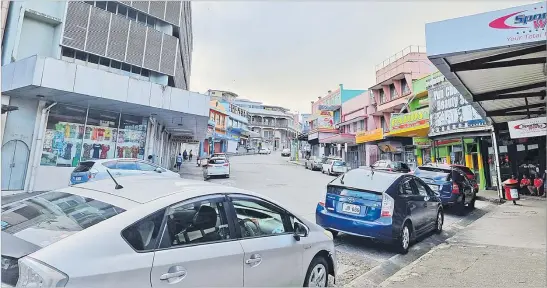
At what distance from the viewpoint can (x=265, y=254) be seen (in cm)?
310

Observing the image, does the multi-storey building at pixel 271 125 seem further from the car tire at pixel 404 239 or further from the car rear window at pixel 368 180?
the car tire at pixel 404 239

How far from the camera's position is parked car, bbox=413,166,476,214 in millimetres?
9828

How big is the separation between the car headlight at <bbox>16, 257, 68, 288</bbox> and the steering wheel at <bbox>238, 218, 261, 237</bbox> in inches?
60.2

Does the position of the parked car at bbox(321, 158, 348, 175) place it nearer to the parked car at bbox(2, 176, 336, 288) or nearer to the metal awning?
the metal awning

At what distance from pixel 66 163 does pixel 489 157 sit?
822 inches

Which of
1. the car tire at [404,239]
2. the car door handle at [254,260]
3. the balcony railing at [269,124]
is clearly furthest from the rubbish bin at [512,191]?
the balcony railing at [269,124]

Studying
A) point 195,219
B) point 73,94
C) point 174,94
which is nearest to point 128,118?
point 174,94

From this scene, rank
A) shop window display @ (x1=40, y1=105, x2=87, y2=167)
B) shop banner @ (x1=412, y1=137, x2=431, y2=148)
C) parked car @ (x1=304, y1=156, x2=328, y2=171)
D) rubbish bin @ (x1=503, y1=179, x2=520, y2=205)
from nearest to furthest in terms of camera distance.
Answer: rubbish bin @ (x1=503, y1=179, x2=520, y2=205) → shop window display @ (x1=40, y1=105, x2=87, y2=167) → shop banner @ (x1=412, y1=137, x2=431, y2=148) → parked car @ (x1=304, y1=156, x2=328, y2=171)

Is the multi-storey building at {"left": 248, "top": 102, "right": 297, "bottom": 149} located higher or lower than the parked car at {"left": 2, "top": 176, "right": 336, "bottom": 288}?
higher

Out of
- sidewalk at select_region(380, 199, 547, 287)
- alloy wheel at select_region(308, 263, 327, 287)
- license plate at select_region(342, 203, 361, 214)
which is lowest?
sidewalk at select_region(380, 199, 547, 287)

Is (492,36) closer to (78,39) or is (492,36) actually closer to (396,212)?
(396,212)

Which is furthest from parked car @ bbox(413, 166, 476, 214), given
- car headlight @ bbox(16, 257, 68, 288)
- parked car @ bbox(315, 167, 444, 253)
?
car headlight @ bbox(16, 257, 68, 288)

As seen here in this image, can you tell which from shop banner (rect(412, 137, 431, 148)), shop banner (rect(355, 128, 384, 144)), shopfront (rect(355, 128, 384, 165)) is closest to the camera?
shop banner (rect(412, 137, 431, 148))

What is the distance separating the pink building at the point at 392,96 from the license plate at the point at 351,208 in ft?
66.6
